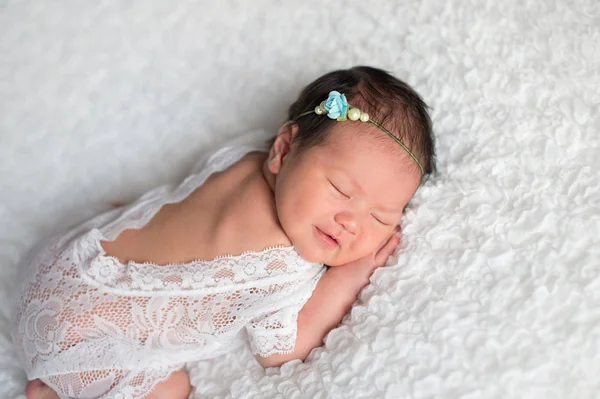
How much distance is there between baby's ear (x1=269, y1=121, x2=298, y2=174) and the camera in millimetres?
1672

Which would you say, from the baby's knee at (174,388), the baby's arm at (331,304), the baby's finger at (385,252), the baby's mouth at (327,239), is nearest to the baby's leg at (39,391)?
the baby's knee at (174,388)

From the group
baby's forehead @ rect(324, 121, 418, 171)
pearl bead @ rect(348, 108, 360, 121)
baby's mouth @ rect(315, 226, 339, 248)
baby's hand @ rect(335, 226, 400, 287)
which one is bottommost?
baby's hand @ rect(335, 226, 400, 287)

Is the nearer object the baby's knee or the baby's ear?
the baby's knee

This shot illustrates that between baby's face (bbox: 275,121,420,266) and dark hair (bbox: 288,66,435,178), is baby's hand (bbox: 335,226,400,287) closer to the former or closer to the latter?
baby's face (bbox: 275,121,420,266)

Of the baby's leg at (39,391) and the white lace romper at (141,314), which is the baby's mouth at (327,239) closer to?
the white lace romper at (141,314)

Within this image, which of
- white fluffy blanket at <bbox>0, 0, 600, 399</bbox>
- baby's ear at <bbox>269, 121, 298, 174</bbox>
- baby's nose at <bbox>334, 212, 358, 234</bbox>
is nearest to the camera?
white fluffy blanket at <bbox>0, 0, 600, 399</bbox>

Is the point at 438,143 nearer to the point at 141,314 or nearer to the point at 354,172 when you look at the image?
the point at 354,172

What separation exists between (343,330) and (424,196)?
0.40 meters

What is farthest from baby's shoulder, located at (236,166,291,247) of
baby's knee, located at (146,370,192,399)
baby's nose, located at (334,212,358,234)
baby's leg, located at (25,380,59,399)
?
baby's leg, located at (25,380,59,399)

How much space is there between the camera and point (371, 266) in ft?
5.18

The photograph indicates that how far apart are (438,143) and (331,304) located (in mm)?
524

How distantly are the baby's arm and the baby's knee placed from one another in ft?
0.69

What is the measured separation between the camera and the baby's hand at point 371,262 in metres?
1.58

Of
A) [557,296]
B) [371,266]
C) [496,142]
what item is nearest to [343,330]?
[371,266]
